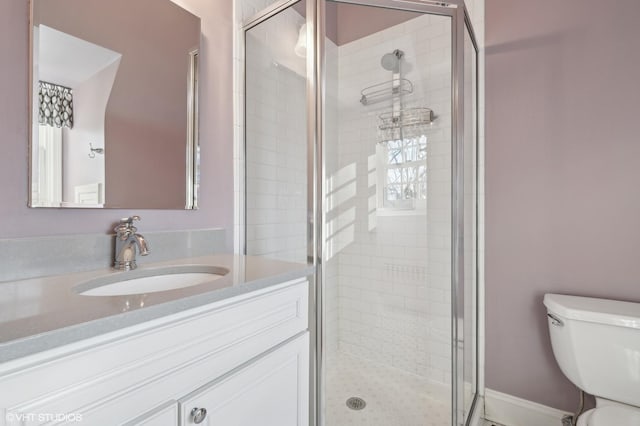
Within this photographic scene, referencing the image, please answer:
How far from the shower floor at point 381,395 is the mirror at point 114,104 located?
43.2 inches

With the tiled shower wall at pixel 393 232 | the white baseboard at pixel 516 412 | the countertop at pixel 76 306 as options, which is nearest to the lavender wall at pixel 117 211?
the countertop at pixel 76 306

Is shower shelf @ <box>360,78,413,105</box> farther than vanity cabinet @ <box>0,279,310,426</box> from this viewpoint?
Yes

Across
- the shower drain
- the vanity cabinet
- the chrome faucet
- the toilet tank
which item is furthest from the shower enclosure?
the chrome faucet

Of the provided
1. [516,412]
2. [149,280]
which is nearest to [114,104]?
[149,280]

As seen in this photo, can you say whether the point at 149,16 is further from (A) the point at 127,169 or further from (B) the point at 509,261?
(B) the point at 509,261

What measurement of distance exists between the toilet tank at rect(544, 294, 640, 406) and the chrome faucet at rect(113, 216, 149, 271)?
1667 millimetres

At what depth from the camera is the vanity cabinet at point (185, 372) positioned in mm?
496

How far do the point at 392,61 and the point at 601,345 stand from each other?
5.35 ft

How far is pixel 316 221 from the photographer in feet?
4.10

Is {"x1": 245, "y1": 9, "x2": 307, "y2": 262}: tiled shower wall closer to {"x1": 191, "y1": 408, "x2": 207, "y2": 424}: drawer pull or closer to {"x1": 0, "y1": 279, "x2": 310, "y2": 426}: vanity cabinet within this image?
{"x1": 0, "y1": 279, "x2": 310, "y2": 426}: vanity cabinet

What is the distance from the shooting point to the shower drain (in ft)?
5.08

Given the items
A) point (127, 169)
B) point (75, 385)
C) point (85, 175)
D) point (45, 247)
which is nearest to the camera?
point (75, 385)

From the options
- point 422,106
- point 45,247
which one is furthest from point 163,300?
point 422,106

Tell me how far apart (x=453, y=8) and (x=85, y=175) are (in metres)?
1.59
